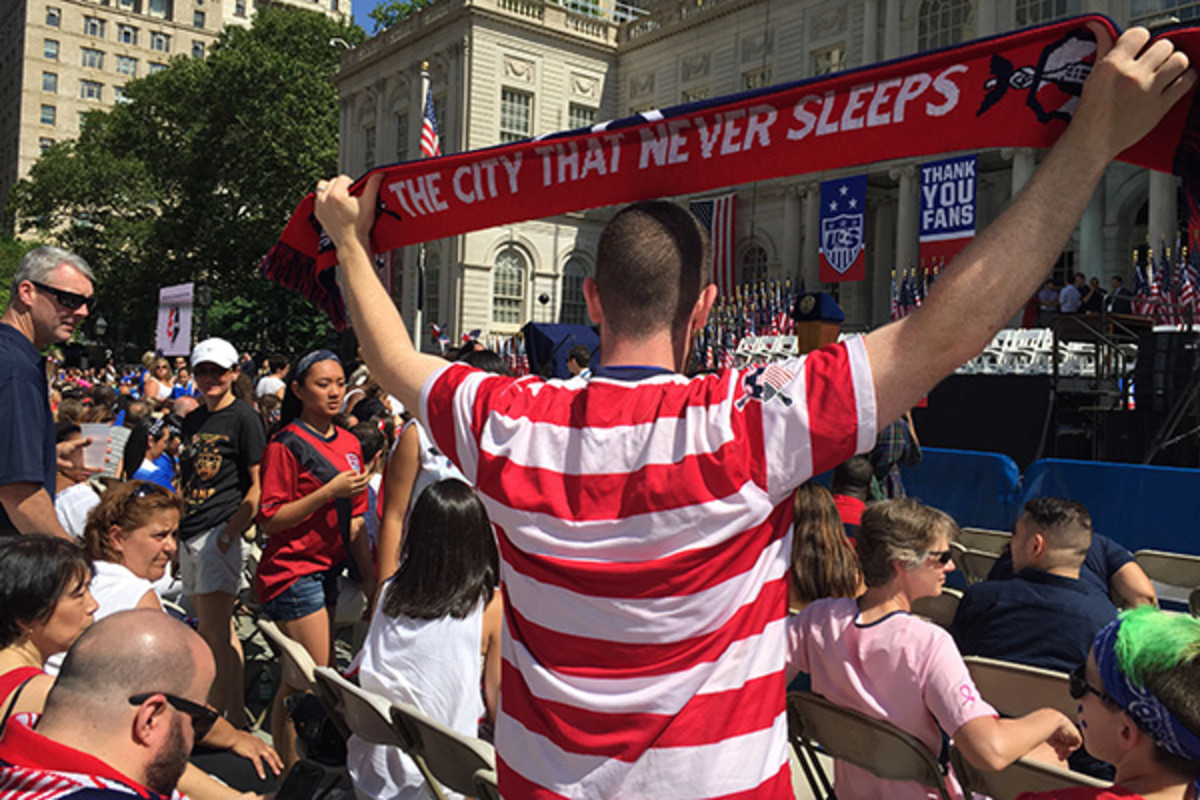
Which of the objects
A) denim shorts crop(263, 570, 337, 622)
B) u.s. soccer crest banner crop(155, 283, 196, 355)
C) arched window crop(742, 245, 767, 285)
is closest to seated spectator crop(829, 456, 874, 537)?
denim shorts crop(263, 570, 337, 622)

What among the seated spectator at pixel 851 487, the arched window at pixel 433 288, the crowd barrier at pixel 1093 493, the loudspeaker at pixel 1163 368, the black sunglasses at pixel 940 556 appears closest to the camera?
the black sunglasses at pixel 940 556

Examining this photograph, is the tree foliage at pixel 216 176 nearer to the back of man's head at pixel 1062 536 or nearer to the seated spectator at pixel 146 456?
the seated spectator at pixel 146 456

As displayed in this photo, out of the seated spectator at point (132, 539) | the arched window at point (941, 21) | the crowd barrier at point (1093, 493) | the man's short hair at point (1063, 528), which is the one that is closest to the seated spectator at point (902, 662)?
the man's short hair at point (1063, 528)

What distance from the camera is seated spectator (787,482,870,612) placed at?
12.7ft

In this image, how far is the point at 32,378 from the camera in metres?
3.30

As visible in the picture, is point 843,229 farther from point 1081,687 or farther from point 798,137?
point 1081,687

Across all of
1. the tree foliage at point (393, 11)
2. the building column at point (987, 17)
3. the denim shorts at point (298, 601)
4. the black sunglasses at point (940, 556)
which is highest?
the tree foliage at point (393, 11)

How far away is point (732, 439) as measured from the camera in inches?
57.2

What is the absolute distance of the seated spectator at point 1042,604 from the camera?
3.51 meters

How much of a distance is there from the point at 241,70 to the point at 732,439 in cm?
4992

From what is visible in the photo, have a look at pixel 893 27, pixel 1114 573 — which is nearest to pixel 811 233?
pixel 893 27

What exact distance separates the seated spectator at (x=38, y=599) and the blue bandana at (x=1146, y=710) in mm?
2711

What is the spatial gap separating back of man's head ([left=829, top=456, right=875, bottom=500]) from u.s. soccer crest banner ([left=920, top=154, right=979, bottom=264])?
51.7ft

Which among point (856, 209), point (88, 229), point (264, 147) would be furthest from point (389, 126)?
point (856, 209)
